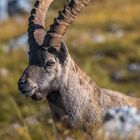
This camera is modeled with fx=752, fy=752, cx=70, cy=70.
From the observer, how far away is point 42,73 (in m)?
10.8

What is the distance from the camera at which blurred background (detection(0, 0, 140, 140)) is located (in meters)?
26.4

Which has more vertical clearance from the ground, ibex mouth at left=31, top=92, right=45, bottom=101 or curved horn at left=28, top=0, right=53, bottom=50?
curved horn at left=28, top=0, right=53, bottom=50

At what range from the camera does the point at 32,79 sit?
10555 millimetres

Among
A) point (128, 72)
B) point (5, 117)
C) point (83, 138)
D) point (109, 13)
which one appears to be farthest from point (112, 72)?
point (83, 138)

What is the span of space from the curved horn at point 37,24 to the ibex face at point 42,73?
10.3 inches

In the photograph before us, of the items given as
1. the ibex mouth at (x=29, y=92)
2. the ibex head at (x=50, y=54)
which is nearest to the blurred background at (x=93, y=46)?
the ibex head at (x=50, y=54)

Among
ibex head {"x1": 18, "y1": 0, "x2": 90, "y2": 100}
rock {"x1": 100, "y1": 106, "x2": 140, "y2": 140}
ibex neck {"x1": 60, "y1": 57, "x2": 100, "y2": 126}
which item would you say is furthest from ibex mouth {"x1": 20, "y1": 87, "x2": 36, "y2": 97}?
rock {"x1": 100, "y1": 106, "x2": 140, "y2": 140}

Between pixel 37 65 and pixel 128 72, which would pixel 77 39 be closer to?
pixel 128 72

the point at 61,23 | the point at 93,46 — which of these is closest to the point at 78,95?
the point at 61,23

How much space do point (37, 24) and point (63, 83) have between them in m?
1.34

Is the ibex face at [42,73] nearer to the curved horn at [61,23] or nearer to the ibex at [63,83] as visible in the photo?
the ibex at [63,83]

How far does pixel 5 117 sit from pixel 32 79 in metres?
9.66

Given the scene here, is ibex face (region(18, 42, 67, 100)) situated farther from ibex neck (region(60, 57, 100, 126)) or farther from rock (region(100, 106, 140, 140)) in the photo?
rock (region(100, 106, 140, 140))

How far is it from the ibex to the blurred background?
18.7 ft
